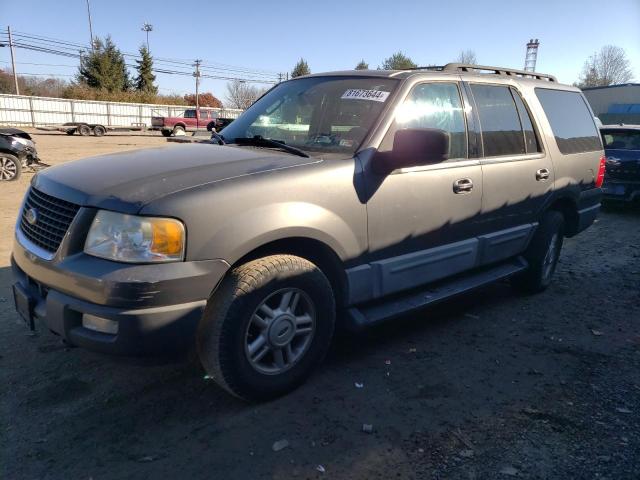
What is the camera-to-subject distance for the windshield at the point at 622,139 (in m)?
9.70

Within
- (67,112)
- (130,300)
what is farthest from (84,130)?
(130,300)

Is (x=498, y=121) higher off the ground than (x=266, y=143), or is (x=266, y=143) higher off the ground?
(x=498, y=121)

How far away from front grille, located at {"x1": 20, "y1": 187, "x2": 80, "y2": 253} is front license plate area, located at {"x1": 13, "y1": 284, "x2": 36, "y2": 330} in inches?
11.2

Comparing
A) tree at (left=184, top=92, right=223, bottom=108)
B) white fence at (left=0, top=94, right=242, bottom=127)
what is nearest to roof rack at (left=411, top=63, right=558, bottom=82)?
white fence at (left=0, top=94, right=242, bottom=127)

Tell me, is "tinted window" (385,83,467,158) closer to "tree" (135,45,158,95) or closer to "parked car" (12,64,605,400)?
"parked car" (12,64,605,400)

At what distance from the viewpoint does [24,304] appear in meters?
2.72

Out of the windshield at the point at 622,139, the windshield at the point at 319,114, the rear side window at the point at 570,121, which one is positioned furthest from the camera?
the windshield at the point at 622,139

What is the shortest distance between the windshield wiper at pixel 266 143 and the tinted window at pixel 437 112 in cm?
61

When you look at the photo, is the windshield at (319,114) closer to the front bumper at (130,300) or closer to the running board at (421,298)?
the running board at (421,298)

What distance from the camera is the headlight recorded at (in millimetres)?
2328

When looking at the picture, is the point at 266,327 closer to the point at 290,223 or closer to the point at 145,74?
the point at 290,223

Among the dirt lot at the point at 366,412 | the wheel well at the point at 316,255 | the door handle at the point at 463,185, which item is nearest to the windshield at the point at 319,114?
the wheel well at the point at 316,255

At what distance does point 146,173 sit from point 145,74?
2376 inches

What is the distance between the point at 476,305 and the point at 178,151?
3058 mm
